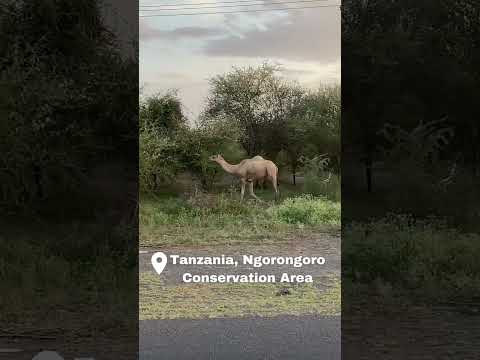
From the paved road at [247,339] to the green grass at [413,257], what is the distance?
25.0 inches

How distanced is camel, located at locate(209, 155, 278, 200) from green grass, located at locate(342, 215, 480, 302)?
0.87 meters

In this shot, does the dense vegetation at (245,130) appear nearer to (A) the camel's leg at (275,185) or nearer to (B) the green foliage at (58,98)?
(A) the camel's leg at (275,185)

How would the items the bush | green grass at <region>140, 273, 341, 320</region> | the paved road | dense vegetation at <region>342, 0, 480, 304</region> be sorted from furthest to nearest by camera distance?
dense vegetation at <region>342, 0, 480, 304</region> → the bush → green grass at <region>140, 273, 341, 320</region> → the paved road

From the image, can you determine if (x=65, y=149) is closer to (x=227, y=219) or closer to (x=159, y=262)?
(x=159, y=262)

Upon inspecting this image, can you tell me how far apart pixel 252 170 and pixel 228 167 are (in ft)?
0.78

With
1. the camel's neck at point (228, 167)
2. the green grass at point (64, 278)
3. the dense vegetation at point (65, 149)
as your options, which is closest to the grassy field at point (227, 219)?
the camel's neck at point (228, 167)

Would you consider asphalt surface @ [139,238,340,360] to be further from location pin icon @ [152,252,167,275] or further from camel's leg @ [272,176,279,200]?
camel's leg @ [272,176,279,200]

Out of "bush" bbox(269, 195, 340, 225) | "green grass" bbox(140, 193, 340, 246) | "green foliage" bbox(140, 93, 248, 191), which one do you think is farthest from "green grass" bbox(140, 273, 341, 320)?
"green foliage" bbox(140, 93, 248, 191)

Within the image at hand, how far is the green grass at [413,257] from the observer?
6.00 m

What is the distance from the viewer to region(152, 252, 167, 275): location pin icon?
591 centimetres

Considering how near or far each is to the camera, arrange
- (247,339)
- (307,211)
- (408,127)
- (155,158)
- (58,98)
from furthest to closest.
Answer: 1. (58,98)
2. (408,127)
3. (155,158)
4. (307,211)
5. (247,339)

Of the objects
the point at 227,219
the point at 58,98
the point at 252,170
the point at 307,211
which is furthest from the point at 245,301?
the point at 58,98

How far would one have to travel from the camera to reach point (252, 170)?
595 centimetres

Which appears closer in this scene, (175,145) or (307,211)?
(307,211)
